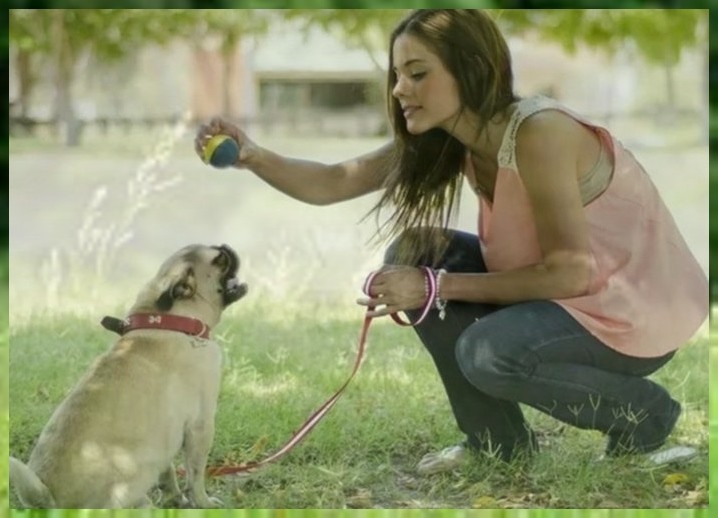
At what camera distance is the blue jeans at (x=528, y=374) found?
259 centimetres

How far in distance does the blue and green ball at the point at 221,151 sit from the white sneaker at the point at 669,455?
972mm

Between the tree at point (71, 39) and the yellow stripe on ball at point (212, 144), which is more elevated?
the tree at point (71, 39)

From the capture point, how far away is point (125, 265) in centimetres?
272

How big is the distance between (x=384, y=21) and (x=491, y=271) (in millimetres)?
528

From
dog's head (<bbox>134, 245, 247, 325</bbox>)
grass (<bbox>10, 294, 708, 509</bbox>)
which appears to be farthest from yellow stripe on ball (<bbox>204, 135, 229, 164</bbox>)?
grass (<bbox>10, 294, 708, 509</bbox>)

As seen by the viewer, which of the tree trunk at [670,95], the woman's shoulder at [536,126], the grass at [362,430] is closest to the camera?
the woman's shoulder at [536,126]

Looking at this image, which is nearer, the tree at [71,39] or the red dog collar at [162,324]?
the red dog collar at [162,324]

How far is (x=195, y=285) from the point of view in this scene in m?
2.63

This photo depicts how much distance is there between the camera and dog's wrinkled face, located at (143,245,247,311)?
103 inches

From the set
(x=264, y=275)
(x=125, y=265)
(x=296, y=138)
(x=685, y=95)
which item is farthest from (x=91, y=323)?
(x=685, y=95)

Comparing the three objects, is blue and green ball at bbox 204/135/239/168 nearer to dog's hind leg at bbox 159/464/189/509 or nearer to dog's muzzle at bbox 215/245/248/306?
dog's muzzle at bbox 215/245/248/306

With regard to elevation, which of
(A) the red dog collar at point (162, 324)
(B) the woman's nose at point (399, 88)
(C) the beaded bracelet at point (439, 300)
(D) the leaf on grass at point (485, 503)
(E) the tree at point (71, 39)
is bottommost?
(D) the leaf on grass at point (485, 503)

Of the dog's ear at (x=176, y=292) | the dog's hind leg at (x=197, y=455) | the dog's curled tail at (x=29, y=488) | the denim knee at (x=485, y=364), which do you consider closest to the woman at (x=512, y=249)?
the denim knee at (x=485, y=364)

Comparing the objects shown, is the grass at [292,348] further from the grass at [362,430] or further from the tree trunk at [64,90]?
the tree trunk at [64,90]
